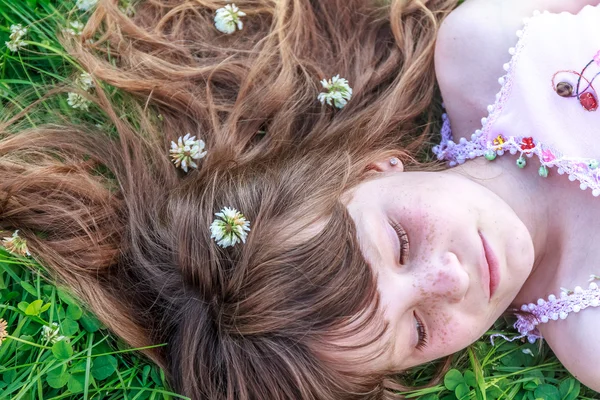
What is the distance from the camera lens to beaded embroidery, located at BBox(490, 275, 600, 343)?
2.02m

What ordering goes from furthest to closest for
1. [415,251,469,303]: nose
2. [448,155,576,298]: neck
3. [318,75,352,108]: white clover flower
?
[318,75,352,108]: white clover flower < [448,155,576,298]: neck < [415,251,469,303]: nose

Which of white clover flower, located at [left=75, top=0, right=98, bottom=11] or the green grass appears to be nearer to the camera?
the green grass

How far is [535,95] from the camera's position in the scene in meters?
2.06

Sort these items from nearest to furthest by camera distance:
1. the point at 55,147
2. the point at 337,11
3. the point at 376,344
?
1. the point at 376,344
2. the point at 55,147
3. the point at 337,11

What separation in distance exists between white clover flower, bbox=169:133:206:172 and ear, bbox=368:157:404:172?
0.56 m

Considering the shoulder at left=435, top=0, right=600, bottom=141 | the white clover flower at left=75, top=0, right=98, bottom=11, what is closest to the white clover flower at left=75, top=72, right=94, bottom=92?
the white clover flower at left=75, top=0, right=98, bottom=11

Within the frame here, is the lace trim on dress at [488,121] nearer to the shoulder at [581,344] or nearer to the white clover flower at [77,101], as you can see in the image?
the shoulder at [581,344]

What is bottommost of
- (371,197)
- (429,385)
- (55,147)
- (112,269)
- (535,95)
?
(429,385)

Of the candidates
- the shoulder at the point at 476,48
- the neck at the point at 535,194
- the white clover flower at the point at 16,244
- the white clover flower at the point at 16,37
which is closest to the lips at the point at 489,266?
the neck at the point at 535,194

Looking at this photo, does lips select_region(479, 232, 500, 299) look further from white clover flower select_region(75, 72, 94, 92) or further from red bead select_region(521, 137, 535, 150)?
white clover flower select_region(75, 72, 94, 92)

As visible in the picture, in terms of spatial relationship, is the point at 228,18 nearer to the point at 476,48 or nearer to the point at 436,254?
the point at 476,48

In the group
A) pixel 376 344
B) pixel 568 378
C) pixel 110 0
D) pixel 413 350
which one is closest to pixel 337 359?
pixel 376 344

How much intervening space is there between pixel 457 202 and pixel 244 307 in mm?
666

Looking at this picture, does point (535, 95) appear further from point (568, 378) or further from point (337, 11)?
point (568, 378)
